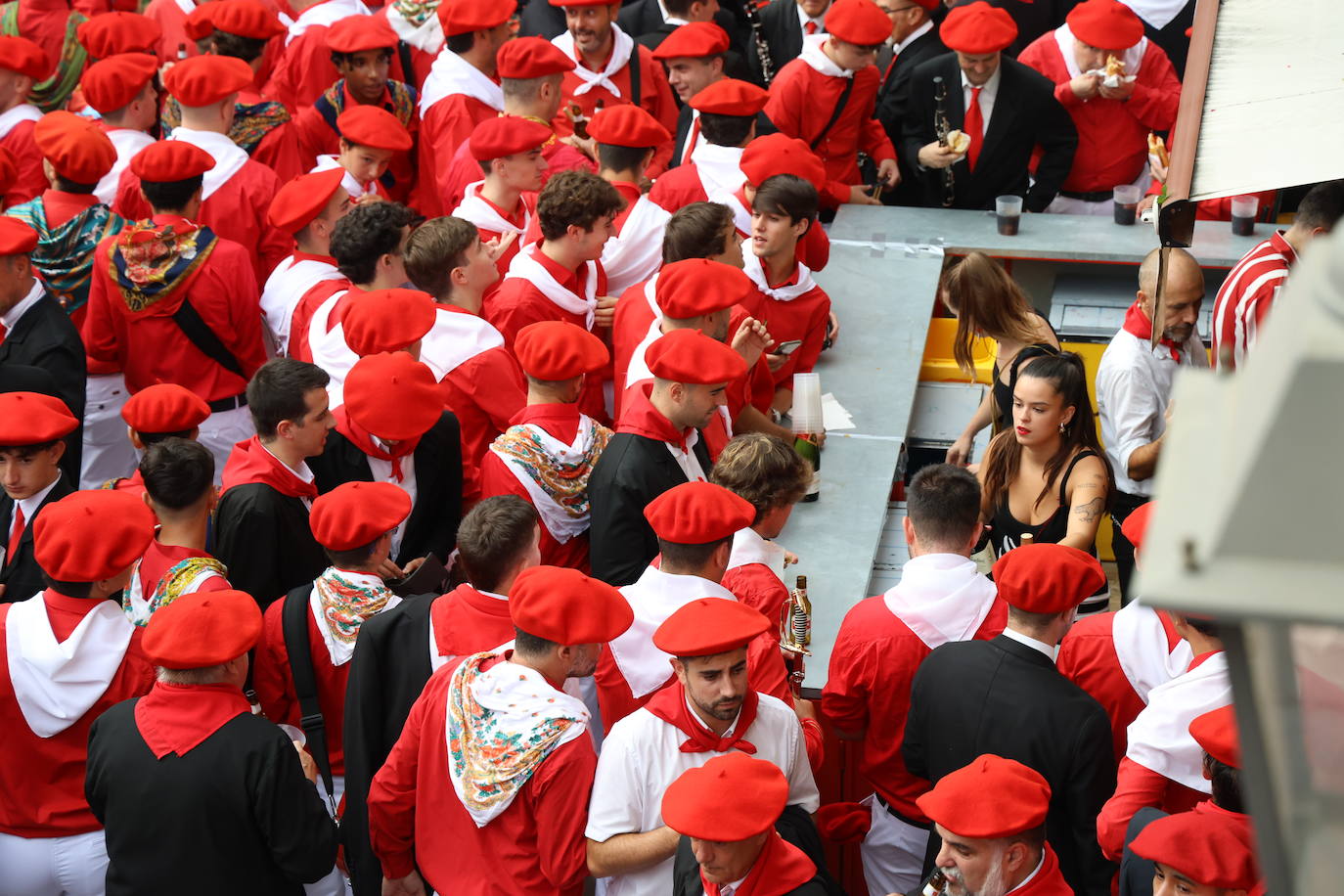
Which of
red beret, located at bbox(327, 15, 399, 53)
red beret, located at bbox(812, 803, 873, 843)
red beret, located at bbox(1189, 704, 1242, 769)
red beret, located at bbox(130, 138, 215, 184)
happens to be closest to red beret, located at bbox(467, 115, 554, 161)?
red beret, located at bbox(130, 138, 215, 184)

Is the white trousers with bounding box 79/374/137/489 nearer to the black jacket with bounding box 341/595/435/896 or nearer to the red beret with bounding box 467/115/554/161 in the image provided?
the red beret with bounding box 467/115/554/161

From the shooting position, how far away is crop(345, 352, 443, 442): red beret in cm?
505

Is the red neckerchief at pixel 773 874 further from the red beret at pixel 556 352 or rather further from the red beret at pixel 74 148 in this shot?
the red beret at pixel 74 148

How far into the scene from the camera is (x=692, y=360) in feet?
16.3

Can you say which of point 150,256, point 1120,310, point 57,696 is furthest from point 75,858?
point 1120,310

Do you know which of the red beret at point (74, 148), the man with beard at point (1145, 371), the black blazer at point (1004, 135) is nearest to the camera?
the man with beard at point (1145, 371)

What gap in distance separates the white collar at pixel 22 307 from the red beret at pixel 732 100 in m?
3.10

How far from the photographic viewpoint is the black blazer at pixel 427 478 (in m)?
5.21

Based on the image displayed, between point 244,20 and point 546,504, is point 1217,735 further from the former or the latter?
point 244,20

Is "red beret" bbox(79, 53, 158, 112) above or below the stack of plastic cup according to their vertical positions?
above

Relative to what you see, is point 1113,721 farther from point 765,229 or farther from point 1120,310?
point 1120,310

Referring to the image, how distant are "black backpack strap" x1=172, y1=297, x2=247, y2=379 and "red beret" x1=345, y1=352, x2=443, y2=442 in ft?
5.31

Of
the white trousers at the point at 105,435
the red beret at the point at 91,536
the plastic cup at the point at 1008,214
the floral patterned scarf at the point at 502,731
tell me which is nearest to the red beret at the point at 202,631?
the red beret at the point at 91,536

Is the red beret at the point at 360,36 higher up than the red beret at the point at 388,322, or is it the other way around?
the red beret at the point at 360,36
